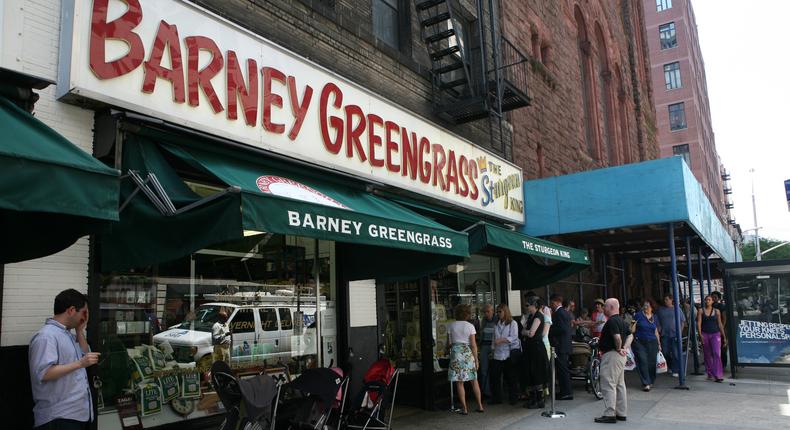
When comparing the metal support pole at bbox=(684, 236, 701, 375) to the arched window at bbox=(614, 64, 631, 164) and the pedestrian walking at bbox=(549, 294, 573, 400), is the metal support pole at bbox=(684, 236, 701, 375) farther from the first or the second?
the arched window at bbox=(614, 64, 631, 164)

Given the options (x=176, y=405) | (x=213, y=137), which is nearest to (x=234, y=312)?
(x=176, y=405)

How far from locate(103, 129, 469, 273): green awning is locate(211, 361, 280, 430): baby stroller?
1.22 meters

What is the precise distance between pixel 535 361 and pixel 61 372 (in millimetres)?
6986

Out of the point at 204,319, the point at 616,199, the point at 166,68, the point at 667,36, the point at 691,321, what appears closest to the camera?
the point at 166,68

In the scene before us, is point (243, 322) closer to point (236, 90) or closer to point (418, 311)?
point (236, 90)

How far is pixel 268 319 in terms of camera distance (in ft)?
23.9

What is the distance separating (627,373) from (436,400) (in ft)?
21.3

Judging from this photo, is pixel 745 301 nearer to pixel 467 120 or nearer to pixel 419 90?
pixel 467 120

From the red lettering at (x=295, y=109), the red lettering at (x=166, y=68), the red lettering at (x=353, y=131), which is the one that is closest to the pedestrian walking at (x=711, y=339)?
the red lettering at (x=353, y=131)

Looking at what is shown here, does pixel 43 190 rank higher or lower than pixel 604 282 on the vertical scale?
higher

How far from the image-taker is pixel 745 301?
12602mm

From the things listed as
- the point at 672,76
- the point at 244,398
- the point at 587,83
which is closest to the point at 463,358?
the point at 244,398

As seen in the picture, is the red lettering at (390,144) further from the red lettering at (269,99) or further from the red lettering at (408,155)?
the red lettering at (269,99)

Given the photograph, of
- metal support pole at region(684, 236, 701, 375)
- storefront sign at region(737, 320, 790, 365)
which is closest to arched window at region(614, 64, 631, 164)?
metal support pole at region(684, 236, 701, 375)
